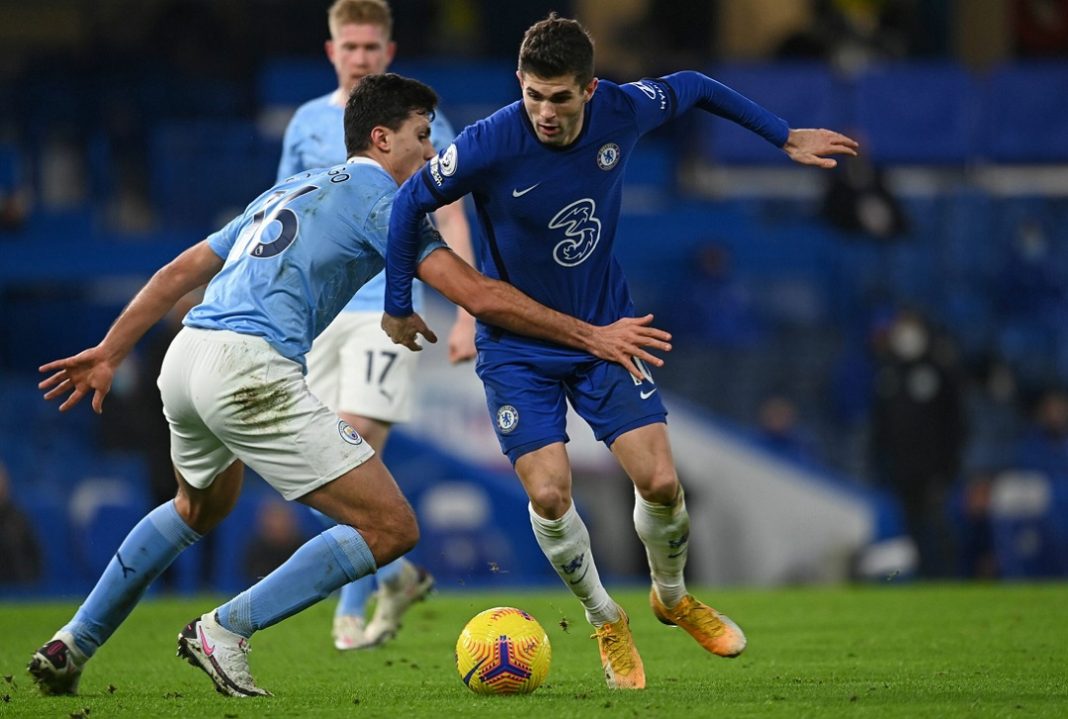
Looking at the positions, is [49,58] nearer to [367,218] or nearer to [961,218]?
[961,218]

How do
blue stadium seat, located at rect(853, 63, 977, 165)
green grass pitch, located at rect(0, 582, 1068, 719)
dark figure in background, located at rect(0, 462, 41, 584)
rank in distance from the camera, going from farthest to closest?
blue stadium seat, located at rect(853, 63, 977, 165) → dark figure in background, located at rect(0, 462, 41, 584) → green grass pitch, located at rect(0, 582, 1068, 719)

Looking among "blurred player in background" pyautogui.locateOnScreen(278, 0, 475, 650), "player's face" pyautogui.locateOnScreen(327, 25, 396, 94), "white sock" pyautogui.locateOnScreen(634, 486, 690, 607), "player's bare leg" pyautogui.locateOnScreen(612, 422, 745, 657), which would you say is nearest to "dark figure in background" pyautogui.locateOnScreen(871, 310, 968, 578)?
"blurred player in background" pyautogui.locateOnScreen(278, 0, 475, 650)

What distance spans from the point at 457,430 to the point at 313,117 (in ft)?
21.6

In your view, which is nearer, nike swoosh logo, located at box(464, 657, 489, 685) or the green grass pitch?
the green grass pitch

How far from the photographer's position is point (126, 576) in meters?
5.80

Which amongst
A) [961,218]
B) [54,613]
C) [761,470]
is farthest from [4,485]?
[961,218]

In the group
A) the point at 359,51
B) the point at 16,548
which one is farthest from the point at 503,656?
the point at 16,548

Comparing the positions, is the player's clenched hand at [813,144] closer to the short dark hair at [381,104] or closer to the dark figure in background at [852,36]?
the short dark hair at [381,104]

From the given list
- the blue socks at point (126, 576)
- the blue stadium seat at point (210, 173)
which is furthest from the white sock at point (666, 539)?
the blue stadium seat at point (210, 173)

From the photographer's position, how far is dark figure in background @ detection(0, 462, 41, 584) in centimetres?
1292

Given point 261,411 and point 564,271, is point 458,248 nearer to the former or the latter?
point 564,271

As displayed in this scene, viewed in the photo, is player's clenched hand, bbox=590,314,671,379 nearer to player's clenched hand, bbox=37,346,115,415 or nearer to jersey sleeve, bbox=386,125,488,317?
jersey sleeve, bbox=386,125,488,317

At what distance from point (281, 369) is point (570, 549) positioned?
1.20m

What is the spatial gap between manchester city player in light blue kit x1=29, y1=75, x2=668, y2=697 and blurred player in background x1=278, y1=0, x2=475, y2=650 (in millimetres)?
1581
